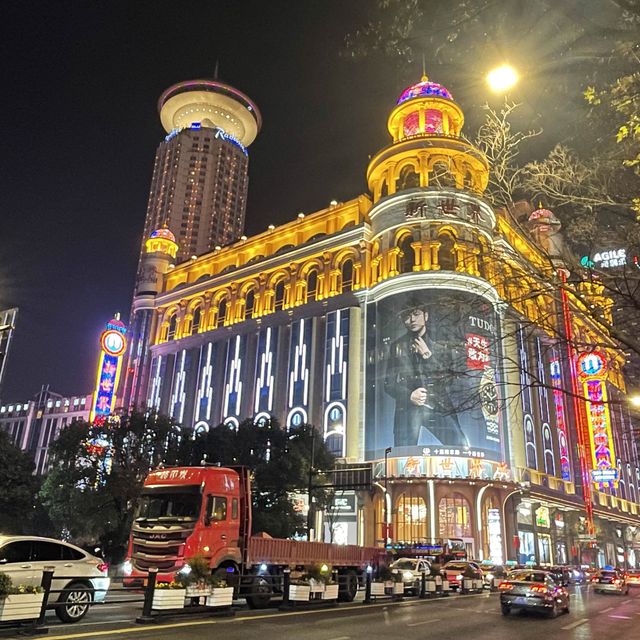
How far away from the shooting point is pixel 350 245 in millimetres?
59688

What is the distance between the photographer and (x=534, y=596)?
17.0m

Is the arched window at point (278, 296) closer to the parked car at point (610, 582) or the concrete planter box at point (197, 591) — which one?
the parked car at point (610, 582)

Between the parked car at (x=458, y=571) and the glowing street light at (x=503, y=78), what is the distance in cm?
2571

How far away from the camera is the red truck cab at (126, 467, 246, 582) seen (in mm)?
15477

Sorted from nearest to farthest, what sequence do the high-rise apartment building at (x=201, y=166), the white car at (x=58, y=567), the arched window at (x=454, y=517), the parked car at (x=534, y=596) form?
the white car at (x=58, y=567), the parked car at (x=534, y=596), the arched window at (x=454, y=517), the high-rise apartment building at (x=201, y=166)

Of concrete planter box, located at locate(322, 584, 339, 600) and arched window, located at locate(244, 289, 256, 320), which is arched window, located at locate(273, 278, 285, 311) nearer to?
arched window, located at locate(244, 289, 256, 320)

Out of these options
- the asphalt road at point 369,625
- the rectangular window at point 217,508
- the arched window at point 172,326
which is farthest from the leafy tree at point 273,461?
the arched window at point 172,326

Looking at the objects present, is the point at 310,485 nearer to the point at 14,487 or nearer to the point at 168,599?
the point at 14,487

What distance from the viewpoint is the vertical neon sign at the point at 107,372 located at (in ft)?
187

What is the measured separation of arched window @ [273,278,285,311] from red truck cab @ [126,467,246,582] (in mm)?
47314

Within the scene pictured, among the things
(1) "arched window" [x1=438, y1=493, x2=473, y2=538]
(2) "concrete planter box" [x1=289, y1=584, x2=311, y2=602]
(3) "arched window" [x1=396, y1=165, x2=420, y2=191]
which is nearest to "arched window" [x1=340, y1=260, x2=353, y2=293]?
(3) "arched window" [x1=396, y1=165, x2=420, y2=191]

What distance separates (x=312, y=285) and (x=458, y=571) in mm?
39528

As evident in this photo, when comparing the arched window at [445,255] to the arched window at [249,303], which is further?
the arched window at [249,303]

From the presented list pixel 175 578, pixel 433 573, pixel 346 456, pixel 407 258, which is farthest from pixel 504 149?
pixel 407 258
